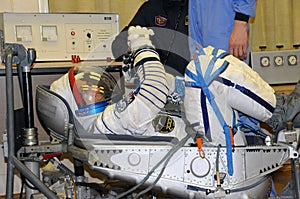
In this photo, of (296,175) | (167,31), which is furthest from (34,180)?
(167,31)

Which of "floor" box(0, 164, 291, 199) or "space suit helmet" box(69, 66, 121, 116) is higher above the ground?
"space suit helmet" box(69, 66, 121, 116)

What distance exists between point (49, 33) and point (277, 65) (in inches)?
48.9

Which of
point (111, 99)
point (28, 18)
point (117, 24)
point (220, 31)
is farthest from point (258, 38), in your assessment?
point (111, 99)

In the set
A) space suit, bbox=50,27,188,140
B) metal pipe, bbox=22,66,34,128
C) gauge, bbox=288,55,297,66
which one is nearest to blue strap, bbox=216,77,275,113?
space suit, bbox=50,27,188,140

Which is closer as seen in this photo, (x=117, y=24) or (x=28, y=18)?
(x=28, y=18)

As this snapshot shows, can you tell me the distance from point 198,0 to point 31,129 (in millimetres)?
851

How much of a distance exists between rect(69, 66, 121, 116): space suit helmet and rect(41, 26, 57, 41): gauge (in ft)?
2.54

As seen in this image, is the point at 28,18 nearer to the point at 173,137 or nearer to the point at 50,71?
the point at 50,71

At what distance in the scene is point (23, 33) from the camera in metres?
2.07

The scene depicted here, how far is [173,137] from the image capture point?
123cm

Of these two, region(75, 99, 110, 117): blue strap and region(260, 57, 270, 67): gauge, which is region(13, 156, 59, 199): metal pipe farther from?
region(260, 57, 270, 67): gauge

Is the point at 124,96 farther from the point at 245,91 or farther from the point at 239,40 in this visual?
the point at 239,40

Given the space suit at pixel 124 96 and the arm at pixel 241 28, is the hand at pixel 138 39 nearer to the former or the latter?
the space suit at pixel 124 96

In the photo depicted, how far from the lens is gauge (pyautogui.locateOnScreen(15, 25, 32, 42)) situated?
2.07 meters
